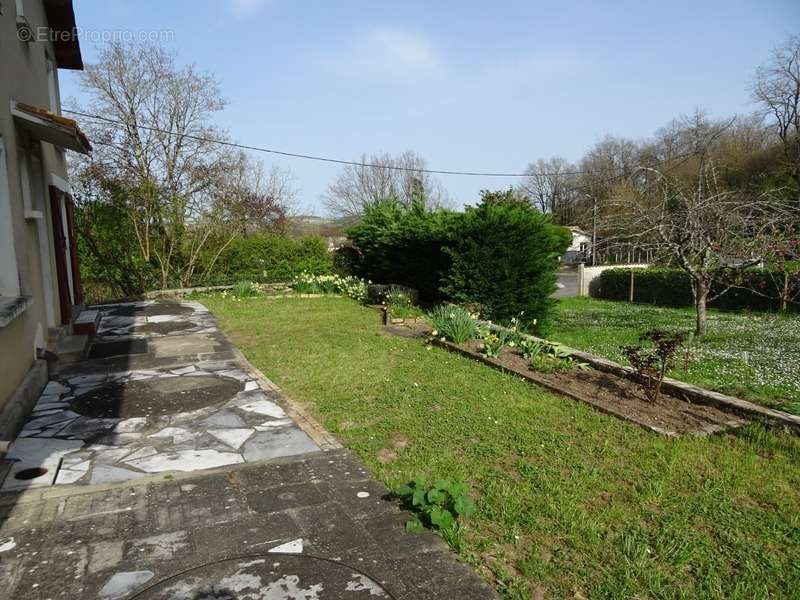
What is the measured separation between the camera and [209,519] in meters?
2.90

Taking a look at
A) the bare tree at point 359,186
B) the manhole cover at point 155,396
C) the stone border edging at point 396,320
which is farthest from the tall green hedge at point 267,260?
the bare tree at point 359,186

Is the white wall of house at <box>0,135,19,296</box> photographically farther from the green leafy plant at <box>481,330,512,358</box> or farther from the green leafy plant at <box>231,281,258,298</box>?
the green leafy plant at <box>231,281,258,298</box>

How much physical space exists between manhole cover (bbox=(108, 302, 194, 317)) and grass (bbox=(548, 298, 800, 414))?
309 inches

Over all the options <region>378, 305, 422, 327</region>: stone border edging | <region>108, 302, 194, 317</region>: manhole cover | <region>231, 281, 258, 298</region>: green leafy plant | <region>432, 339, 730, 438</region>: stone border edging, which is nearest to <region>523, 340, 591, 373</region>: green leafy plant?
<region>432, 339, 730, 438</region>: stone border edging

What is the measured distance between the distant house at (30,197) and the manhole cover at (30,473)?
382mm

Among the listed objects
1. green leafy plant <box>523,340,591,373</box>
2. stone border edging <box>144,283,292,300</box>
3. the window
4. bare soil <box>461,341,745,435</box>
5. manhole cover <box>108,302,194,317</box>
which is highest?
the window

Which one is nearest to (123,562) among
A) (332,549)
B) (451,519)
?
(332,549)

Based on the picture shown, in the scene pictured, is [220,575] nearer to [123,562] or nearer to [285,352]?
[123,562]

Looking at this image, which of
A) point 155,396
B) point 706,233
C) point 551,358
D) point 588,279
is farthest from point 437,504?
point 588,279

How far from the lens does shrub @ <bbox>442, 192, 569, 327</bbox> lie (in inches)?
356

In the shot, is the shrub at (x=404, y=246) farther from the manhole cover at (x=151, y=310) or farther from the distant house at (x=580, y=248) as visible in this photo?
the manhole cover at (x=151, y=310)

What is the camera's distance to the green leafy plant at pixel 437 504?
2793mm

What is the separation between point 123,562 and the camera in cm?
249

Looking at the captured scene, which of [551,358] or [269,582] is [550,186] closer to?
[551,358]
